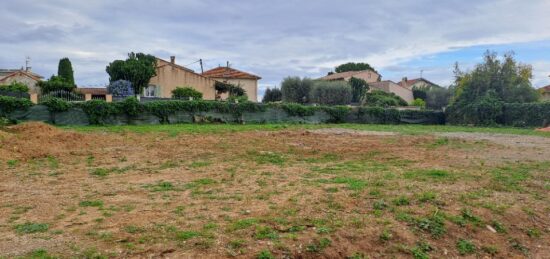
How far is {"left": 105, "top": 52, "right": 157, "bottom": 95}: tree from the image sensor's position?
34875 millimetres

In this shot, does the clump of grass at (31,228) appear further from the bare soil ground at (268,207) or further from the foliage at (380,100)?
the foliage at (380,100)

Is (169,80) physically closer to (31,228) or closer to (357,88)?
(357,88)

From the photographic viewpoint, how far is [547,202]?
21.3 ft

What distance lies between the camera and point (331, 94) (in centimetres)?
4244

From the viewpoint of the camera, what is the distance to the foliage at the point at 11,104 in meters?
18.2

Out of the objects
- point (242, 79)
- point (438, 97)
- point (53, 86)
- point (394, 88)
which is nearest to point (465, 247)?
point (53, 86)

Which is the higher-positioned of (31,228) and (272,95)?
(272,95)

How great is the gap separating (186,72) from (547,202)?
117 ft

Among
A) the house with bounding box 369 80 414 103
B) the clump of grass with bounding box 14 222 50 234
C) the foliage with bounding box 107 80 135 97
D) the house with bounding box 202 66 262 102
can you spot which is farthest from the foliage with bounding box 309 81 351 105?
the clump of grass with bounding box 14 222 50 234

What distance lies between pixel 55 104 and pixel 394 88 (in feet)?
Result: 154

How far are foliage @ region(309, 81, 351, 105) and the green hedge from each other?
15099mm

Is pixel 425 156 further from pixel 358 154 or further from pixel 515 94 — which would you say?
pixel 515 94

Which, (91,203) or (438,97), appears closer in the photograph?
(91,203)

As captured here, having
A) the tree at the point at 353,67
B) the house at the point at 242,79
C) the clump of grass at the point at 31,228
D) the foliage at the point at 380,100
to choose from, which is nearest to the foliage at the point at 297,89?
the house at the point at 242,79
